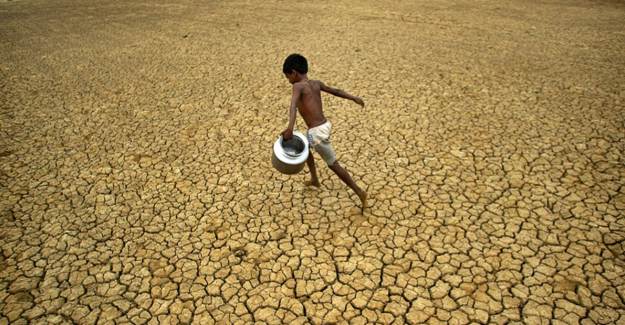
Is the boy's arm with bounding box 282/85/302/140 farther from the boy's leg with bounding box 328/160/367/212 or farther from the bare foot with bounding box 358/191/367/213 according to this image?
the bare foot with bounding box 358/191/367/213

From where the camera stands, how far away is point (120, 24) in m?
11.3

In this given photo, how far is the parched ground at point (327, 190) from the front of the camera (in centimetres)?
308

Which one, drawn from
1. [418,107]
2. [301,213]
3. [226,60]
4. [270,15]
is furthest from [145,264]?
[270,15]

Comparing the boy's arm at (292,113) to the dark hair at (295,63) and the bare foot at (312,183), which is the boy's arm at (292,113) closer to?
the dark hair at (295,63)

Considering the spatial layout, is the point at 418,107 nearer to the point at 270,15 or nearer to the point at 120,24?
the point at 270,15

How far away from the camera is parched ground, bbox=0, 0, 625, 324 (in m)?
3.08

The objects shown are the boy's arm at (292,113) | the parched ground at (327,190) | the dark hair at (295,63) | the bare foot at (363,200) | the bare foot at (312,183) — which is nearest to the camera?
the parched ground at (327,190)

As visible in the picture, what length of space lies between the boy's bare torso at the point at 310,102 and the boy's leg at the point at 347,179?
47 cm

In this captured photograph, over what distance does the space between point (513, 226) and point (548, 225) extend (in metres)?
0.32

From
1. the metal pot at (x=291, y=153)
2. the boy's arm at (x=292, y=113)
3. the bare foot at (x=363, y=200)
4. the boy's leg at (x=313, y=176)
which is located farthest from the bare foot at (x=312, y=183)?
the boy's arm at (x=292, y=113)

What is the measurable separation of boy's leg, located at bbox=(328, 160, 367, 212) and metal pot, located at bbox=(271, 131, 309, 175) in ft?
1.23

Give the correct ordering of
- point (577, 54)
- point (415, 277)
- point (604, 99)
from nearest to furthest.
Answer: point (415, 277) < point (604, 99) < point (577, 54)

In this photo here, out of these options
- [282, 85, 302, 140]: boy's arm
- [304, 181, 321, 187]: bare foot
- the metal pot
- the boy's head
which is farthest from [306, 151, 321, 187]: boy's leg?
the boy's head

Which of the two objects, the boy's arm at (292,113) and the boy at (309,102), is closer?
the boy's arm at (292,113)
